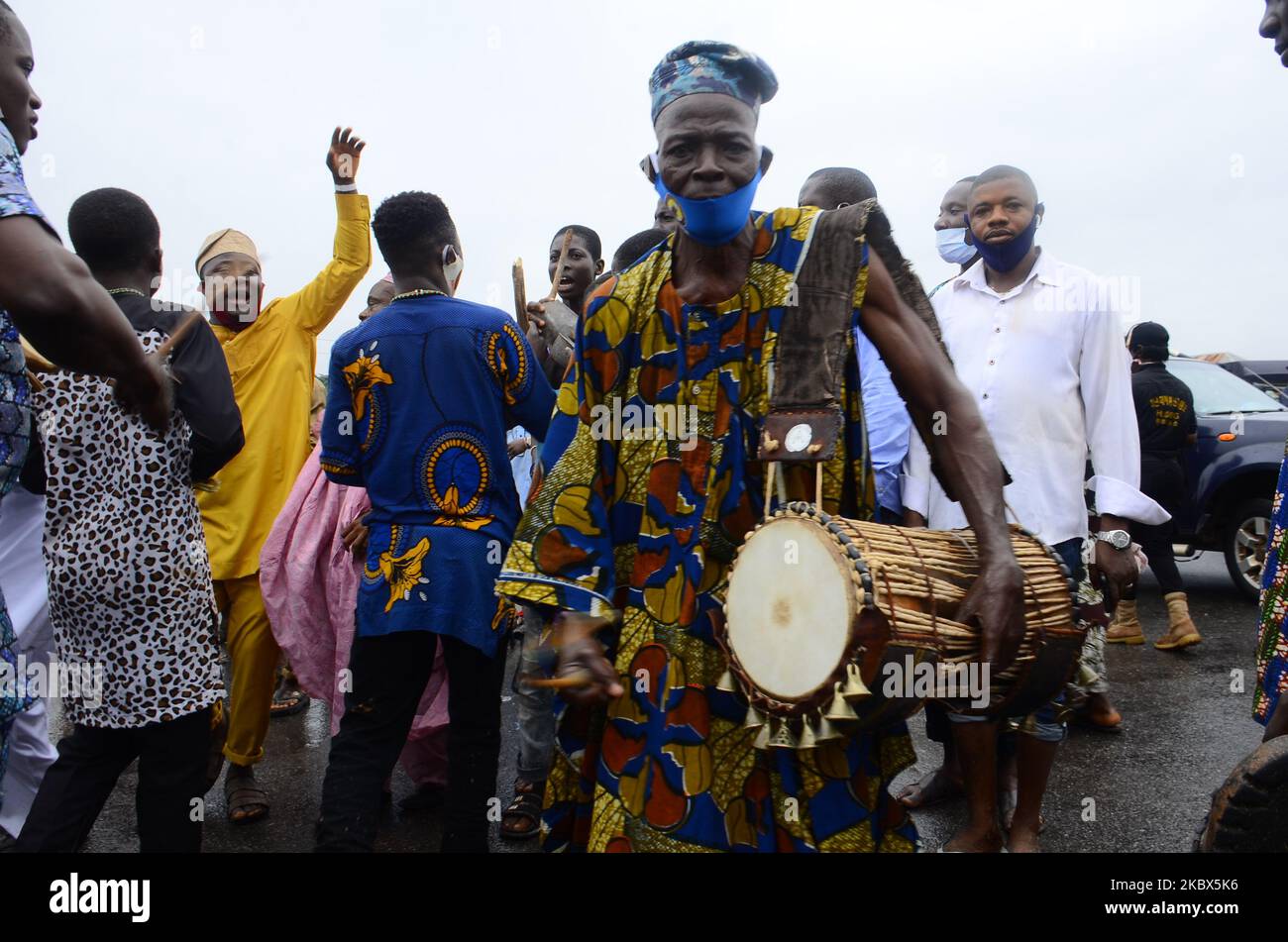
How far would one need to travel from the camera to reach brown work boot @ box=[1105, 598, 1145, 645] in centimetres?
708

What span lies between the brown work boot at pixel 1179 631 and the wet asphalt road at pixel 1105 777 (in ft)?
0.36

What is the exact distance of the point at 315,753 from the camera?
5.22m

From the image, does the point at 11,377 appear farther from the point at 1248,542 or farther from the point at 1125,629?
the point at 1248,542

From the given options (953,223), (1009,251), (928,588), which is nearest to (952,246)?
(953,223)

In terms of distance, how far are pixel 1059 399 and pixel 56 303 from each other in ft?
9.81

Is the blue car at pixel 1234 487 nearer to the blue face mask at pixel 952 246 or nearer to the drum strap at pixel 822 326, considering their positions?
the blue face mask at pixel 952 246

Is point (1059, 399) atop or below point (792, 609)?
atop

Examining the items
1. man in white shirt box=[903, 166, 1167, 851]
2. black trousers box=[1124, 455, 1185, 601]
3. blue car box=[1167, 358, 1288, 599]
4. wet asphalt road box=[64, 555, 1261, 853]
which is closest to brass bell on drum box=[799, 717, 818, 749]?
man in white shirt box=[903, 166, 1167, 851]

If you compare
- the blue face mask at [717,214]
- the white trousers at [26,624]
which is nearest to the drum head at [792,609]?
the blue face mask at [717,214]

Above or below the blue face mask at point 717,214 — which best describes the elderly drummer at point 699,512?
below

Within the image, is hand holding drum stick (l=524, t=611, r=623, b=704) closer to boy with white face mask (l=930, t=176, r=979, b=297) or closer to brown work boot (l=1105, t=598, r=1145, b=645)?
boy with white face mask (l=930, t=176, r=979, b=297)

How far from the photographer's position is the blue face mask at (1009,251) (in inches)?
148

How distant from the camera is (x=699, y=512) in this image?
7.06 feet
